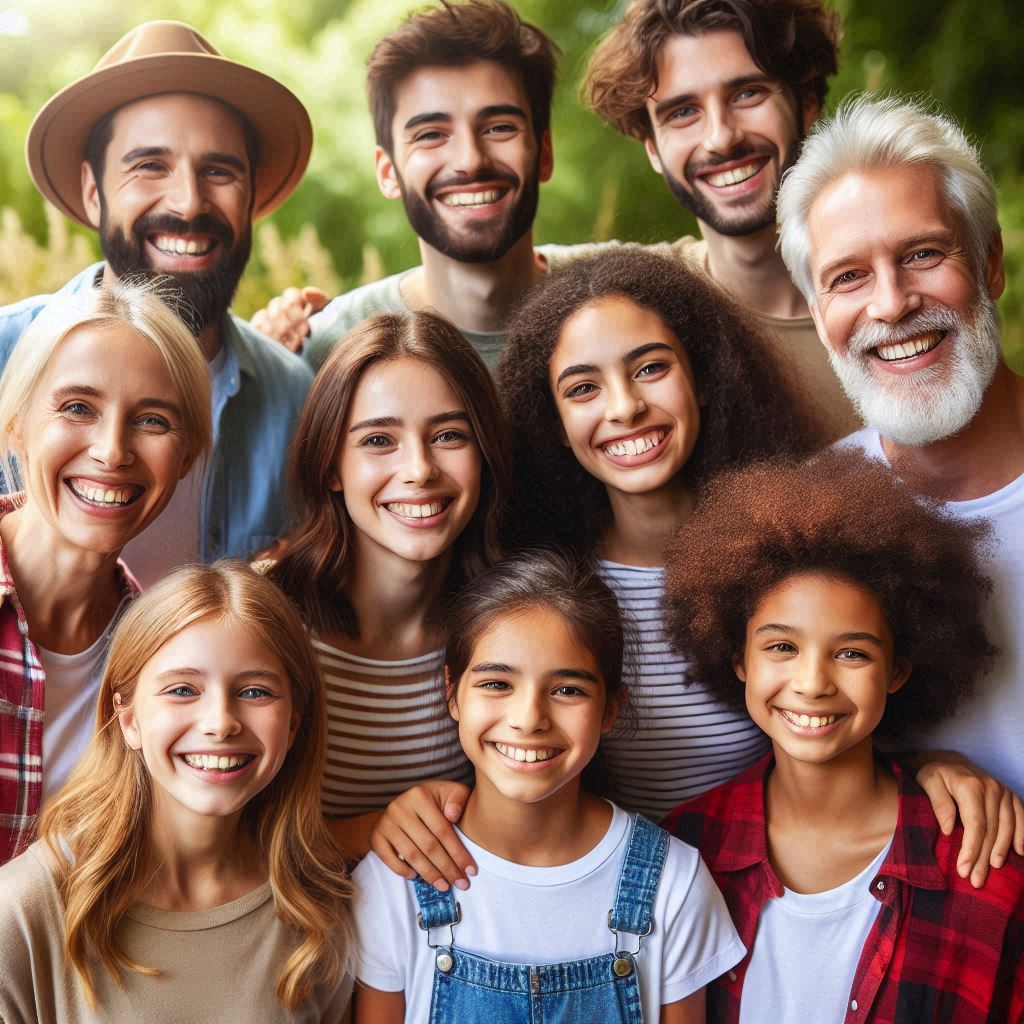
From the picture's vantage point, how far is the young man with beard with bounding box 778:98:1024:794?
2.39m

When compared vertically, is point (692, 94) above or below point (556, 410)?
above

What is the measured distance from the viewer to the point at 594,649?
2.16 metres

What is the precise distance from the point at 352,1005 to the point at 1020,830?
130 centimetres

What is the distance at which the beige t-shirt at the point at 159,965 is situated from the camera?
1.90 metres

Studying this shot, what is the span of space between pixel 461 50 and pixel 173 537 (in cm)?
150

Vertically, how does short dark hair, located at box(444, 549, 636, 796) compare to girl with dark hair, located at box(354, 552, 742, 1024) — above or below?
above

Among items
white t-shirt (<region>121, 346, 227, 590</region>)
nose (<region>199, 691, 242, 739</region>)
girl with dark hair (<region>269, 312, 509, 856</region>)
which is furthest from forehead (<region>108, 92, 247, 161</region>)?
nose (<region>199, 691, 242, 739</region>)

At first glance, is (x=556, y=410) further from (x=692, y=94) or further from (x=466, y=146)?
(x=692, y=94)

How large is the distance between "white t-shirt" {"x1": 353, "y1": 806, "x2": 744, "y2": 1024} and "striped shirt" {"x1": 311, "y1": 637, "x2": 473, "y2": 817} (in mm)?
341

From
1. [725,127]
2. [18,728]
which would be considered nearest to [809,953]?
[18,728]

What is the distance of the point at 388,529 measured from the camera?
7.80 ft

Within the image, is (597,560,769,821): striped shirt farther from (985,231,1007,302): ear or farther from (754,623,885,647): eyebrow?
(985,231,1007,302): ear

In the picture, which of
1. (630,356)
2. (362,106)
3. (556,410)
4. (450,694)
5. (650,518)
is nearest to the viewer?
(450,694)

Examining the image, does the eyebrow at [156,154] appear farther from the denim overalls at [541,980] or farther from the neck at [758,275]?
the denim overalls at [541,980]
